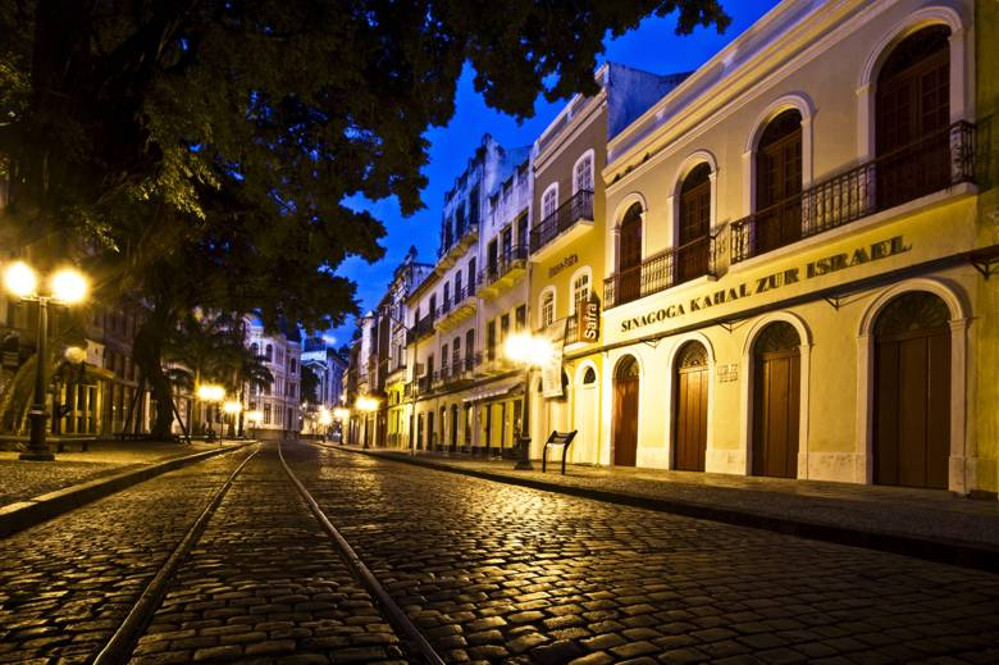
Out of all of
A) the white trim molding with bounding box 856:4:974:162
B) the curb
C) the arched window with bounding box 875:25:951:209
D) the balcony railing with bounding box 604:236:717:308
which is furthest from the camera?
the balcony railing with bounding box 604:236:717:308

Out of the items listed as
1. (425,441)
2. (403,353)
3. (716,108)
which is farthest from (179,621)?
(403,353)

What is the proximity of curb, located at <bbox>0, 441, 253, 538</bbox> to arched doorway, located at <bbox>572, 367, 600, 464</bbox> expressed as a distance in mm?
12061

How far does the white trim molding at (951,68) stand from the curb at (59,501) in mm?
12485

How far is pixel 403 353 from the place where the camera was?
49.5m

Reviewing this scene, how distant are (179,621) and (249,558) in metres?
1.72

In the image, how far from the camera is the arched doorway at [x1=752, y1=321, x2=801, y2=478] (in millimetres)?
13516

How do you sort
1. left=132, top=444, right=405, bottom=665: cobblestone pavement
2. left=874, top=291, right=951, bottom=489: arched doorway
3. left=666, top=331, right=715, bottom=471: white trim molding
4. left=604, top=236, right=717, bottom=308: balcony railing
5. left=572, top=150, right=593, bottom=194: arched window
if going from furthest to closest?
left=572, top=150, right=593, bottom=194: arched window
left=604, top=236, right=717, bottom=308: balcony railing
left=666, top=331, right=715, bottom=471: white trim molding
left=874, top=291, right=951, bottom=489: arched doorway
left=132, top=444, right=405, bottom=665: cobblestone pavement

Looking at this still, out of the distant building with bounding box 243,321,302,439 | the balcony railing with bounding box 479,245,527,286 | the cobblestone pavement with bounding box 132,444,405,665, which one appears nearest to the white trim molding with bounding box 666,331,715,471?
the balcony railing with bounding box 479,245,527,286

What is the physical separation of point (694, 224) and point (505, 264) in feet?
37.4

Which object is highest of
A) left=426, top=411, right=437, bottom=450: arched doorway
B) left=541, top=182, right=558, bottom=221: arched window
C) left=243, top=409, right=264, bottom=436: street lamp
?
left=541, top=182, right=558, bottom=221: arched window

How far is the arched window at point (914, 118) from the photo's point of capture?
1092 cm

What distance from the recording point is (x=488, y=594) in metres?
4.14

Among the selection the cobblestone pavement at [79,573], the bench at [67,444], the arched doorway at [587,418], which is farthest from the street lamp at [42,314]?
the arched doorway at [587,418]

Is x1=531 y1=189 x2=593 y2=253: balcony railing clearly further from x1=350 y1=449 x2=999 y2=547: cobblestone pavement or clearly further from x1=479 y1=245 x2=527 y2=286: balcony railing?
x1=350 y1=449 x2=999 y2=547: cobblestone pavement
